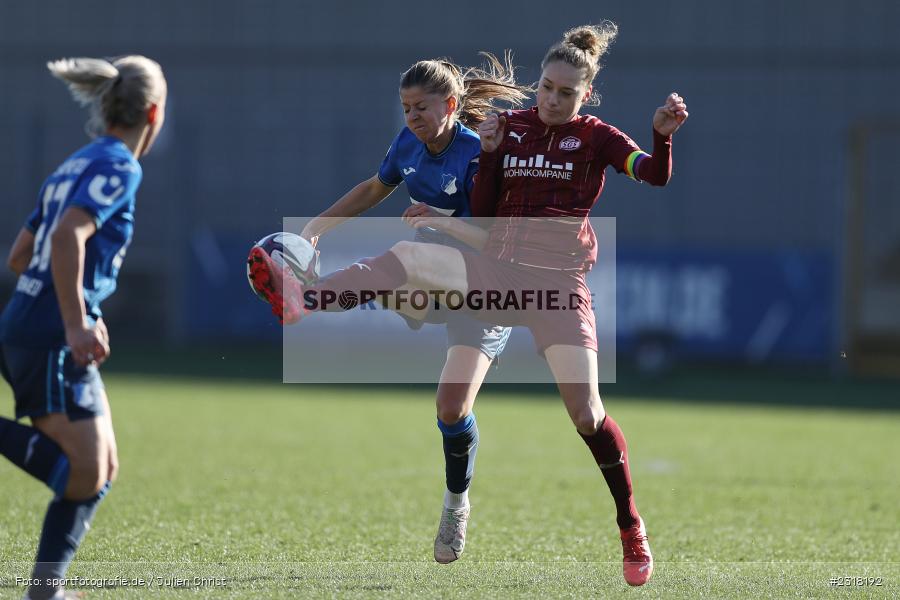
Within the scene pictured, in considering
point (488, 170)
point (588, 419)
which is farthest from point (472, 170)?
point (588, 419)

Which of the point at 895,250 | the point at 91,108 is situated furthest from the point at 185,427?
the point at 895,250

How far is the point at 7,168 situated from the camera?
59.6ft

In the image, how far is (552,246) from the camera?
4844mm

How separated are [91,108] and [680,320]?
12.1m

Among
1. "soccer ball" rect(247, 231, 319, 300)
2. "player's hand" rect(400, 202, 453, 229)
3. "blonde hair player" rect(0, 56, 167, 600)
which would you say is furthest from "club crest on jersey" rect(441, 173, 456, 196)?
"blonde hair player" rect(0, 56, 167, 600)

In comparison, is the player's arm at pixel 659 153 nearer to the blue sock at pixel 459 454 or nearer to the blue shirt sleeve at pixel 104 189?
the blue sock at pixel 459 454

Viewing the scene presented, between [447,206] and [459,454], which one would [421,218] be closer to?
[447,206]

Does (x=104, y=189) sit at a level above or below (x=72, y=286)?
above

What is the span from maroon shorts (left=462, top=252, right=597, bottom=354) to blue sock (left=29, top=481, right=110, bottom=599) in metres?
1.76

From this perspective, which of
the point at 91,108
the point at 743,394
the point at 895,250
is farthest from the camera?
the point at 895,250


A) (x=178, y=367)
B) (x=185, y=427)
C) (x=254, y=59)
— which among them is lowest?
(x=178, y=367)

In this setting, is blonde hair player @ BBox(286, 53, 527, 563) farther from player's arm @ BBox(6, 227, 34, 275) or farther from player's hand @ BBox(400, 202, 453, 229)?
player's arm @ BBox(6, 227, 34, 275)

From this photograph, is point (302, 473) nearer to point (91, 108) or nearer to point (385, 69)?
point (91, 108)

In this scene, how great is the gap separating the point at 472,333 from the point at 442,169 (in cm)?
70
